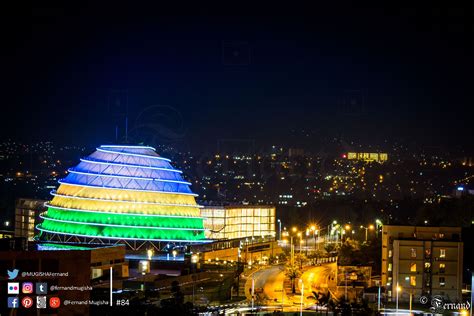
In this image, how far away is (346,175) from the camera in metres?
137

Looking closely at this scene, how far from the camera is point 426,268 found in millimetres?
36719

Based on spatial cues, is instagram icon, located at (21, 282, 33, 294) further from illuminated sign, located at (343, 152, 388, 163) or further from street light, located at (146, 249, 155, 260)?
illuminated sign, located at (343, 152, 388, 163)

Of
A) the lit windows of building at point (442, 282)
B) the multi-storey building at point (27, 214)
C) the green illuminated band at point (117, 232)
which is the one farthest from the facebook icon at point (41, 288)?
the multi-storey building at point (27, 214)

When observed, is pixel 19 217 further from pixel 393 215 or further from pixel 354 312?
pixel 354 312

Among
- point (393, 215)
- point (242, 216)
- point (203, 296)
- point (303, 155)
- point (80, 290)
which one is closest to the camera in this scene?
point (80, 290)

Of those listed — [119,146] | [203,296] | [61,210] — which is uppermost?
[119,146]

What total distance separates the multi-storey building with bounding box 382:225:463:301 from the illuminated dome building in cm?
1290

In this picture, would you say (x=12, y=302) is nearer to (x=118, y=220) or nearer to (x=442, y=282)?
(x=442, y=282)

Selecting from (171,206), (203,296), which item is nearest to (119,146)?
(171,206)

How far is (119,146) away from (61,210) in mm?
4393

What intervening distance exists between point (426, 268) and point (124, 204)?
53.7 feet

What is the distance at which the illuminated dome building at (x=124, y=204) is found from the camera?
45438mm

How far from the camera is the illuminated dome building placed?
45.4 metres

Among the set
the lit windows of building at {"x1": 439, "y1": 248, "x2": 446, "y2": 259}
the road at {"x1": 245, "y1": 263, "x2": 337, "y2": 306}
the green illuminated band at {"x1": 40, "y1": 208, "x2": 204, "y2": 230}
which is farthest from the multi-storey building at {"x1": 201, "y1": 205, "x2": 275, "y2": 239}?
the lit windows of building at {"x1": 439, "y1": 248, "x2": 446, "y2": 259}
